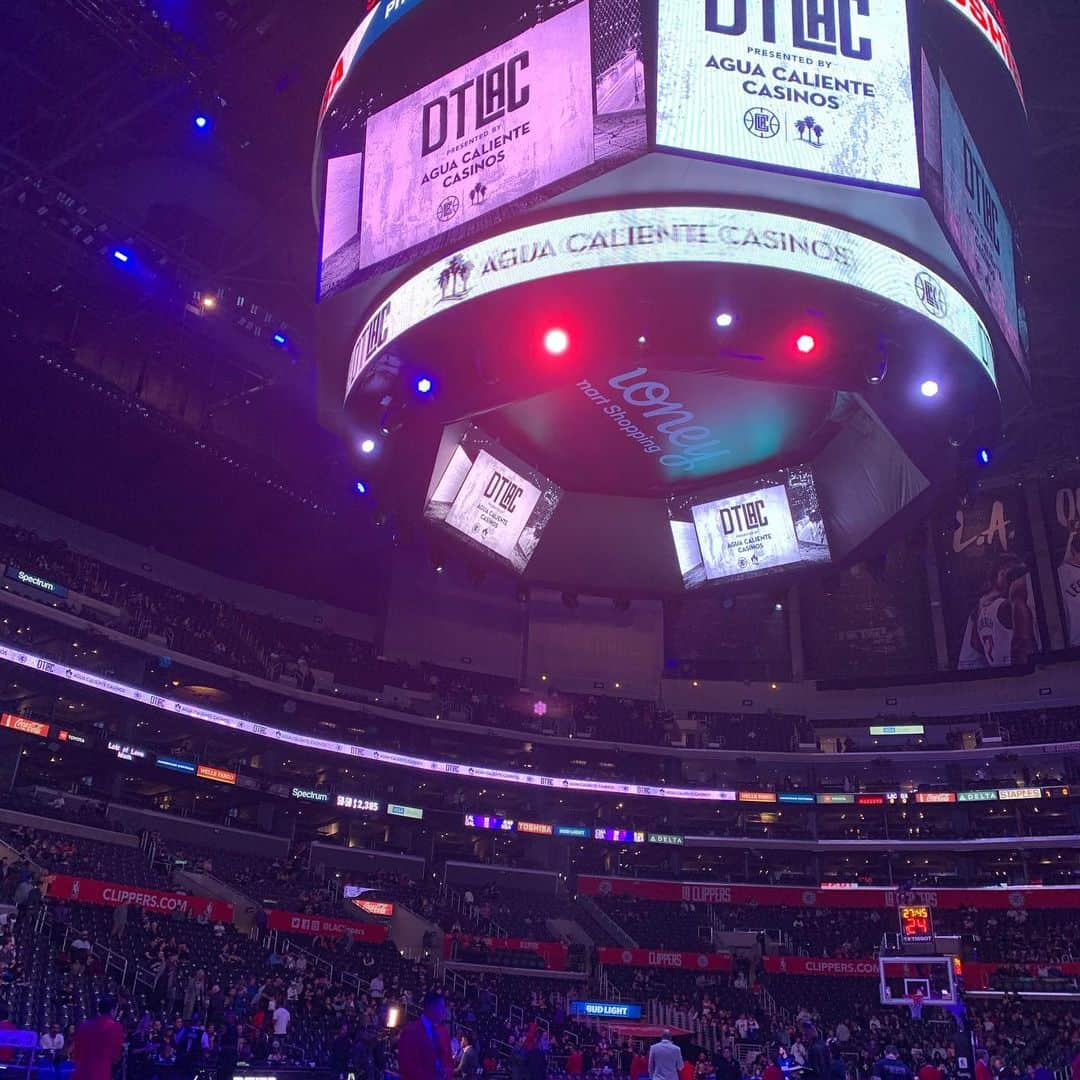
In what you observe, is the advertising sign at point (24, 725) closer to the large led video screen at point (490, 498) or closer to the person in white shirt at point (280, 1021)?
the person in white shirt at point (280, 1021)

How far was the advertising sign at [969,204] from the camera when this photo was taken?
520 inches

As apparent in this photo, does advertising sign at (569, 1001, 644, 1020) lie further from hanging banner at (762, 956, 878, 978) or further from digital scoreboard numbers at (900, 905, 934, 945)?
digital scoreboard numbers at (900, 905, 934, 945)

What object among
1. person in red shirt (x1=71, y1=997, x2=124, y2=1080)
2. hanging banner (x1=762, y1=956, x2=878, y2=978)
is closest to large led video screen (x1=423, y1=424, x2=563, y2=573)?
Result: person in red shirt (x1=71, y1=997, x2=124, y2=1080)

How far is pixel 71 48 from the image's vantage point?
24828mm

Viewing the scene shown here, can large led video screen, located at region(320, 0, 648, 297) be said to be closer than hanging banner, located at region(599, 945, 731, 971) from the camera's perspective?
Yes

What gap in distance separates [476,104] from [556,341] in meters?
3.39

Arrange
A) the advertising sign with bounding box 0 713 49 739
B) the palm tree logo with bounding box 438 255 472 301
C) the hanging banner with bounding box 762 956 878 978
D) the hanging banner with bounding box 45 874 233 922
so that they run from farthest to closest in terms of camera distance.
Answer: the hanging banner with bounding box 762 956 878 978 → the advertising sign with bounding box 0 713 49 739 → the hanging banner with bounding box 45 874 233 922 → the palm tree logo with bounding box 438 255 472 301

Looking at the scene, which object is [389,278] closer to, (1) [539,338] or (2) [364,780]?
(1) [539,338]

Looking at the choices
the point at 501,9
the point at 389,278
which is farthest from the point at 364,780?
the point at 501,9

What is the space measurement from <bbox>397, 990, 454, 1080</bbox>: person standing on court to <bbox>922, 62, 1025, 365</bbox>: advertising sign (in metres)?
10.8

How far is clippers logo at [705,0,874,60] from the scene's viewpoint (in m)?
12.7

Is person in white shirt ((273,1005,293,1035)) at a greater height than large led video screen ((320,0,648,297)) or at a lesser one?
lesser

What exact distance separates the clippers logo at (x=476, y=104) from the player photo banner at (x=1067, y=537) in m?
40.8

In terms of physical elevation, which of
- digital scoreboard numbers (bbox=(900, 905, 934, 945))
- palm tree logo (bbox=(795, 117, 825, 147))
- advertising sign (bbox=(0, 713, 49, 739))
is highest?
palm tree logo (bbox=(795, 117, 825, 147))
